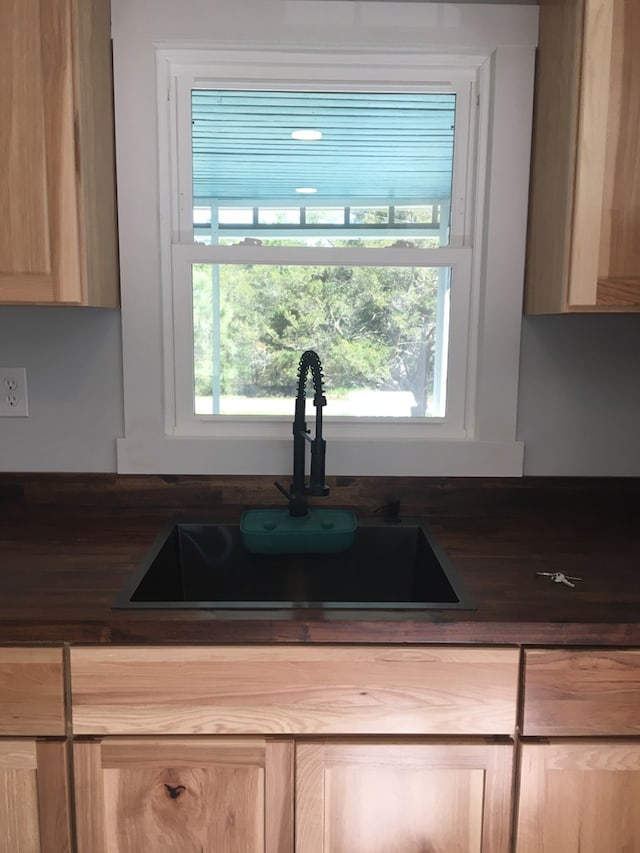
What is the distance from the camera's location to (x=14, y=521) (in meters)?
1.63

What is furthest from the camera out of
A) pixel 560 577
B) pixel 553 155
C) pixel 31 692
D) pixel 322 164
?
pixel 322 164

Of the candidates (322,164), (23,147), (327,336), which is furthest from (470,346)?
(23,147)

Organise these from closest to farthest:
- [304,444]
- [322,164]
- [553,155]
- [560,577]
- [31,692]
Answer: [31,692]
[560,577]
[553,155]
[304,444]
[322,164]

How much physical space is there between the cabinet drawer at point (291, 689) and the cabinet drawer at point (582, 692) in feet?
0.12

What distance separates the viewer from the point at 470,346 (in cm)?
171

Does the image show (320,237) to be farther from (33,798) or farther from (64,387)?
(33,798)

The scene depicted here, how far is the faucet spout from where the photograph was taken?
1.46m

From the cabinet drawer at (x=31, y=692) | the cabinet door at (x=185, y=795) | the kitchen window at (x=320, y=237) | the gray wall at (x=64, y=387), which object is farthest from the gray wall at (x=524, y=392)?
the cabinet door at (x=185, y=795)

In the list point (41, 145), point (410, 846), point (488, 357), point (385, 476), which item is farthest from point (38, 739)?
point (488, 357)

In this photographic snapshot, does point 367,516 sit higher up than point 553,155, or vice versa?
point 553,155

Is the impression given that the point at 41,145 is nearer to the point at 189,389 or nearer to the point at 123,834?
the point at 189,389

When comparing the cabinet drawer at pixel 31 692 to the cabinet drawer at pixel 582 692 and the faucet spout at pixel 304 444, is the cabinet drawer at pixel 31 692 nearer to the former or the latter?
the faucet spout at pixel 304 444

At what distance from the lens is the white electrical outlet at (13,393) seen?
1.68m

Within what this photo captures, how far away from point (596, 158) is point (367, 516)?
94 centimetres
